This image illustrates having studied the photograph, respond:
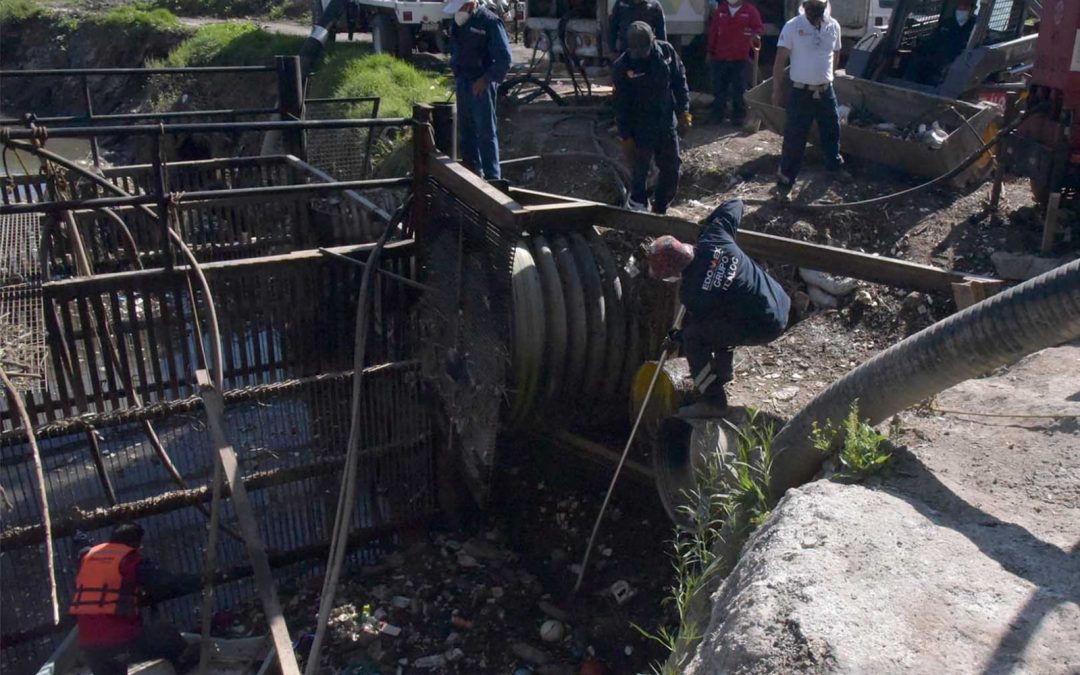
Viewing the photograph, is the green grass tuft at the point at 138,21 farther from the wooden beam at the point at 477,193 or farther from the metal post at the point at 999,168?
the metal post at the point at 999,168

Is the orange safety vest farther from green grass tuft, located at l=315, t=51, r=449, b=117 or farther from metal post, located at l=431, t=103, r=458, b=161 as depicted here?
green grass tuft, located at l=315, t=51, r=449, b=117

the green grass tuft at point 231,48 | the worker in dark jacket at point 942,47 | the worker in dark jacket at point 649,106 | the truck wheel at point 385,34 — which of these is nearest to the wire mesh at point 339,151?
the worker in dark jacket at point 649,106

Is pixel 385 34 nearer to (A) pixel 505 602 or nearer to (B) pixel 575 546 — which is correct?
(B) pixel 575 546

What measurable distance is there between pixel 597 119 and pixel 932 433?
27.9 ft

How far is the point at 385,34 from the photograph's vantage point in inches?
653

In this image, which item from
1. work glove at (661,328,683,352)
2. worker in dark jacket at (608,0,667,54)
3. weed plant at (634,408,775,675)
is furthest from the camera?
worker in dark jacket at (608,0,667,54)

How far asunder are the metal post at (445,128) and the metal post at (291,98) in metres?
2.18

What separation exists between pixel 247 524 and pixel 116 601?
914mm

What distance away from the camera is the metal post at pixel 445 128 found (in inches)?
237

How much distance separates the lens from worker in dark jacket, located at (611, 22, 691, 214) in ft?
24.3

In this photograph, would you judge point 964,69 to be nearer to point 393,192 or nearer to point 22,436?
point 393,192

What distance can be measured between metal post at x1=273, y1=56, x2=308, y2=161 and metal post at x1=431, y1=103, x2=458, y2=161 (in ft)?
7.16

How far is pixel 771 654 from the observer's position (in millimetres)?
2918

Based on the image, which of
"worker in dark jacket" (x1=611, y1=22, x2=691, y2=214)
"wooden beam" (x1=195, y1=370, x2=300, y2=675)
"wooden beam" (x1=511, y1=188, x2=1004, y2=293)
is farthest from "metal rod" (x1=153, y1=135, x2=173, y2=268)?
"worker in dark jacket" (x1=611, y1=22, x2=691, y2=214)
